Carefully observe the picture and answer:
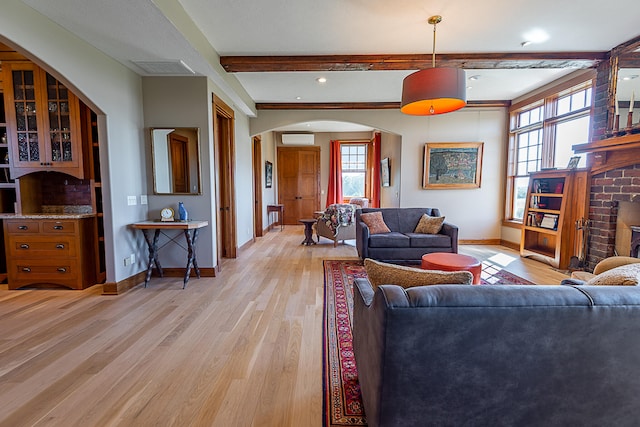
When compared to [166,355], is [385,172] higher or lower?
higher

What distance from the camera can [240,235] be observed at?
5.41 meters

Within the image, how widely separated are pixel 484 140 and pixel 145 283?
21.1 ft

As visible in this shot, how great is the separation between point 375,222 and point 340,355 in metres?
2.81

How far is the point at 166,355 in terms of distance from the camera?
213cm

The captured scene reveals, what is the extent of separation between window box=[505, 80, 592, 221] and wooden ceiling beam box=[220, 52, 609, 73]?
72cm

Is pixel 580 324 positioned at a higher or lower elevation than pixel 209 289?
higher

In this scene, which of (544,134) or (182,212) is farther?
(544,134)

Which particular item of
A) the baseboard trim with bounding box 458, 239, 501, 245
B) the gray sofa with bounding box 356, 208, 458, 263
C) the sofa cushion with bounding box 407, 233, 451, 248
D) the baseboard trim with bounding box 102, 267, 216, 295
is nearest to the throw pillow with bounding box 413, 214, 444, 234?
the gray sofa with bounding box 356, 208, 458, 263

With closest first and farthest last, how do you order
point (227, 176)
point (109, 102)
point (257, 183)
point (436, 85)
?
point (436, 85) → point (109, 102) → point (227, 176) → point (257, 183)

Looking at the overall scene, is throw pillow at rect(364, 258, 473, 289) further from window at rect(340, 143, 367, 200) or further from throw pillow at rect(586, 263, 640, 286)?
window at rect(340, 143, 367, 200)

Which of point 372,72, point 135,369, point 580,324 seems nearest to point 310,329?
point 135,369

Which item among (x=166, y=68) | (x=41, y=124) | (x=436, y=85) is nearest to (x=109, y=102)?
(x=166, y=68)

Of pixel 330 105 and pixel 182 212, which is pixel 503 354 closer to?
pixel 182 212

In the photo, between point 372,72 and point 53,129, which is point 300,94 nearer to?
point 372,72
